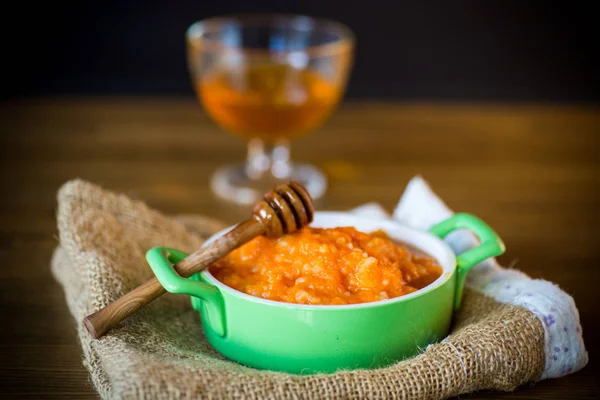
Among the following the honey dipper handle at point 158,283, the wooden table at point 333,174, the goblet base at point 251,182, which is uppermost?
the honey dipper handle at point 158,283

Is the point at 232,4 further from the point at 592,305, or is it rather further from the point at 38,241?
the point at 592,305

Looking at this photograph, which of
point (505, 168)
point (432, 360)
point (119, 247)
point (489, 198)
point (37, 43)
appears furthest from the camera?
point (37, 43)

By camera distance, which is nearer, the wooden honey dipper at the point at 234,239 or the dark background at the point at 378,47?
the wooden honey dipper at the point at 234,239

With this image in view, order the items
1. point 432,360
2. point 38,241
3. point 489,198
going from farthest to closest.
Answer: point 489,198 → point 38,241 → point 432,360

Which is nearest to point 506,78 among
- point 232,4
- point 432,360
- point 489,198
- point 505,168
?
point 232,4

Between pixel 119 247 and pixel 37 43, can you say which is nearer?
pixel 119 247

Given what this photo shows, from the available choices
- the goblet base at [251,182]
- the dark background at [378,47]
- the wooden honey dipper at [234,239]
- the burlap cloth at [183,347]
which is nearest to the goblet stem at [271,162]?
the goblet base at [251,182]

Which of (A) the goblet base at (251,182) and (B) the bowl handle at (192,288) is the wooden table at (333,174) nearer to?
(A) the goblet base at (251,182)
